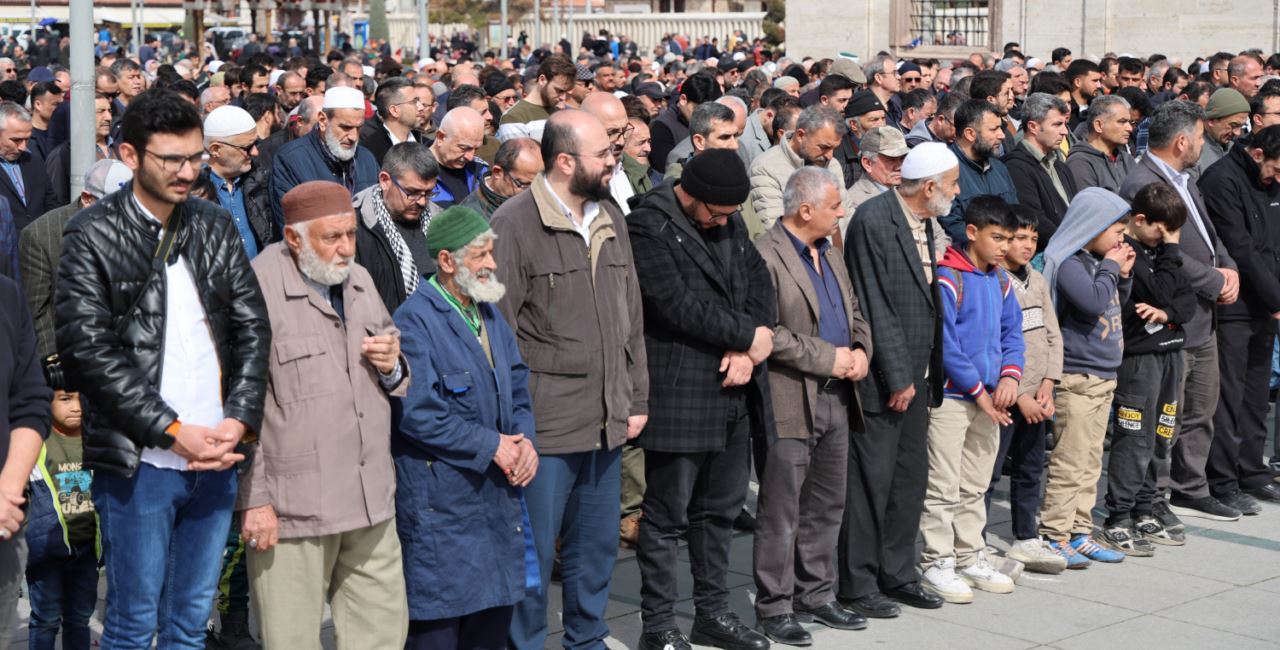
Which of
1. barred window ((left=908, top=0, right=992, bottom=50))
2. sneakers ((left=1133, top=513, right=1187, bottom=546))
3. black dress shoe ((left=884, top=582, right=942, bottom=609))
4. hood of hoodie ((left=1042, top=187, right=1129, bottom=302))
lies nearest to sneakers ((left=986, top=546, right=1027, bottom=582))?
black dress shoe ((left=884, top=582, right=942, bottom=609))

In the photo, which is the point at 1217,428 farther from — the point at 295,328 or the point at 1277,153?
the point at 295,328

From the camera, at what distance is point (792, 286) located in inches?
272

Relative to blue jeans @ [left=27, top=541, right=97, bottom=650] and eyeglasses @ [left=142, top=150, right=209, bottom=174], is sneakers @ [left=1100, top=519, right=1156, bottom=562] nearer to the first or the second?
blue jeans @ [left=27, top=541, right=97, bottom=650]

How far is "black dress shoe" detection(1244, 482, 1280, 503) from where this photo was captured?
31.0 feet

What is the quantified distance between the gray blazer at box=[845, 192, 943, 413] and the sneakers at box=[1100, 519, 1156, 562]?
5.80 ft

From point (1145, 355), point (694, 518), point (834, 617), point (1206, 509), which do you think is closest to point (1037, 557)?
point (1145, 355)

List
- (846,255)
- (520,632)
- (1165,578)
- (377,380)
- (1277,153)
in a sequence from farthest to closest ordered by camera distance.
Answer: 1. (1277,153)
2. (1165,578)
3. (846,255)
4. (520,632)
5. (377,380)

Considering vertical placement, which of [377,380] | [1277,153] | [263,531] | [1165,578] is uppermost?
[1277,153]

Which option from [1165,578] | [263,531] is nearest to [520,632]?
[263,531]

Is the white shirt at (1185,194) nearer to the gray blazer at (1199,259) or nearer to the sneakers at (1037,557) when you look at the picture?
the gray blazer at (1199,259)

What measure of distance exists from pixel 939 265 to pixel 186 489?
146 inches

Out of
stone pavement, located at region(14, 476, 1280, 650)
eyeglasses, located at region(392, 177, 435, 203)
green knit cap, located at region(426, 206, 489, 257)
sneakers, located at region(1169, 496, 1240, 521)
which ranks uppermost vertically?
eyeglasses, located at region(392, 177, 435, 203)

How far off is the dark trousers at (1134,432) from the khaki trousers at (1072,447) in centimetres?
32

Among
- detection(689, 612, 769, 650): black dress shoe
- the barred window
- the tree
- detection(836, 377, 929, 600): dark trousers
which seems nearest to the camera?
detection(689, 612, 769, 650): black dress shoe
